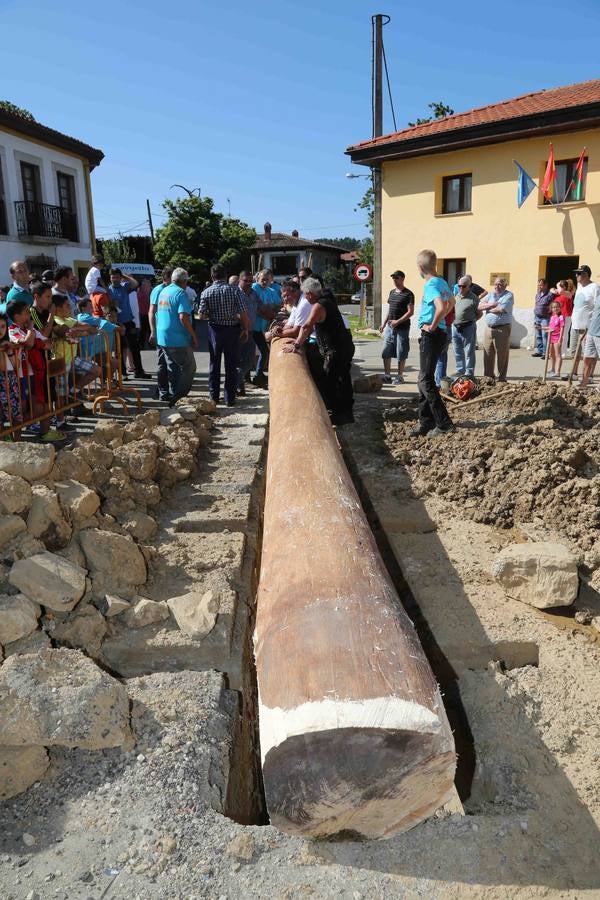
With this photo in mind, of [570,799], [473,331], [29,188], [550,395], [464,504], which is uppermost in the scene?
[29,188]

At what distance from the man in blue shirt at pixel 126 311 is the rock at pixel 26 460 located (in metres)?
5.68

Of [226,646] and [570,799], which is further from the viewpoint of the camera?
[226,646]

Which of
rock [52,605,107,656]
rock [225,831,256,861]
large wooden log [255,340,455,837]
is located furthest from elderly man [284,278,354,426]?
rock [225,831,256,861]

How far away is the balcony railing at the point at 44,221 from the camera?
19.6 m

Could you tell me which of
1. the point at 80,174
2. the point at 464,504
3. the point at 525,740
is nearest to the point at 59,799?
the point at 525,740

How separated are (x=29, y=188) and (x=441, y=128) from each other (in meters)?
13.0

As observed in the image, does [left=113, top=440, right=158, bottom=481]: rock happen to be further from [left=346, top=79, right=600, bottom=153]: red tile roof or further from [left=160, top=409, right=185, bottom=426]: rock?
[left=346, top=79, right=600, bottom=153]: red tile roof

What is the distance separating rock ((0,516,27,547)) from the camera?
122 inches

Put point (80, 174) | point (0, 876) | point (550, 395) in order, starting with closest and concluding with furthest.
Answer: point (0, 876)
point (550, 395)
point (80, 174)

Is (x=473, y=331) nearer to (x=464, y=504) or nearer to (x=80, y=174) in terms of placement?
(x=464, y=504)

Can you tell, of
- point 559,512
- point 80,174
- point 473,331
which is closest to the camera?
point 559,512

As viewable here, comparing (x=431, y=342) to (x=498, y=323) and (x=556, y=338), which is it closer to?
(x=498, y=323)

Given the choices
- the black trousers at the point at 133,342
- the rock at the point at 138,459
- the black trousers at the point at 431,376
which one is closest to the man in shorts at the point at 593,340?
the black trousers at the point at 431,376

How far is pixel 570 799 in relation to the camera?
222cm
